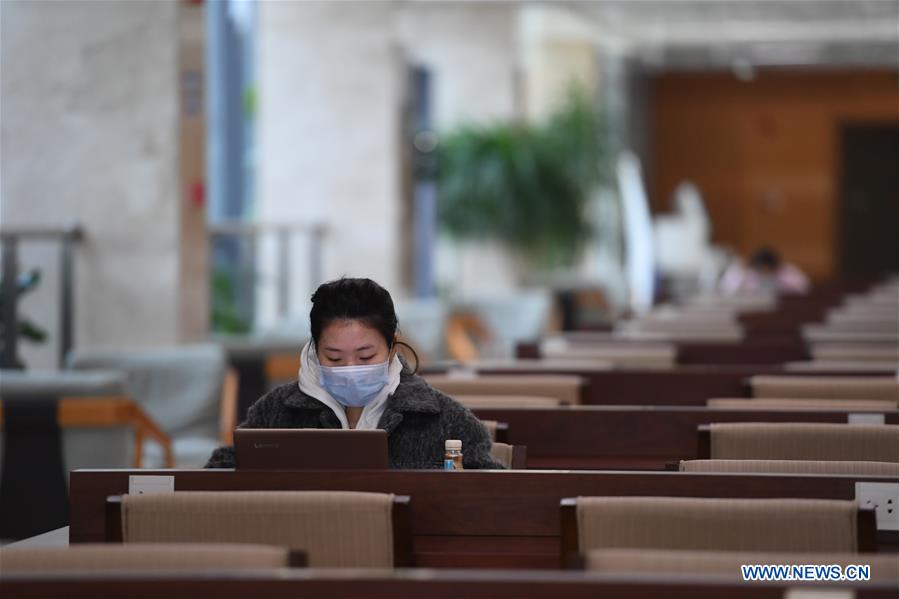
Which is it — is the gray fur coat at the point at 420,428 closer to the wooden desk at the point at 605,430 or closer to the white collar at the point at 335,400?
the white collar at the point at 335,400

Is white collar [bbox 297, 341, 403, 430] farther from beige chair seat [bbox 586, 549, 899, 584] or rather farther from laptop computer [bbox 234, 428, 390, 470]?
beige chair seat [bbox 586, 549, 899, 584]

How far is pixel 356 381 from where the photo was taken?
3576 mm

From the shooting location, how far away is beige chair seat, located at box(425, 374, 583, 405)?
5.27 m

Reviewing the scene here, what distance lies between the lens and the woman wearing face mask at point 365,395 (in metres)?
3.54

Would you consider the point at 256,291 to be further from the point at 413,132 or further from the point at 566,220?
the point at 566,220

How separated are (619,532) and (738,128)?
25.1 meters

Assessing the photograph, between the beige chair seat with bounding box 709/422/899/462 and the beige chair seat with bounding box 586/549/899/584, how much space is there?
4.88 ft

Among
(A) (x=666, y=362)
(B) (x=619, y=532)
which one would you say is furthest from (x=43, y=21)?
(B) (x=619, y=532)

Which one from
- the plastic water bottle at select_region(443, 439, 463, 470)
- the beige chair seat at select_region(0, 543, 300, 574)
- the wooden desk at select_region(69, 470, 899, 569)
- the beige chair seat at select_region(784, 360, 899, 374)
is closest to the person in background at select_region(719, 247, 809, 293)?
the beige chair seat at select_region(784, 360, 899, 374)

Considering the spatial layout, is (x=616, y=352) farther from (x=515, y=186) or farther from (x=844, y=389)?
(x=515, y=186)

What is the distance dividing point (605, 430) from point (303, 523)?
1934 millimetres

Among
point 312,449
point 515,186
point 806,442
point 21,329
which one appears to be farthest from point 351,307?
point 515,186

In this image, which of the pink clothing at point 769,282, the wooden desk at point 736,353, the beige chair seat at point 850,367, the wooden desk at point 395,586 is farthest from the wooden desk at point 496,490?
the pink clothing at point 769,282

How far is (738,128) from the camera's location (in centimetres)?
2705
